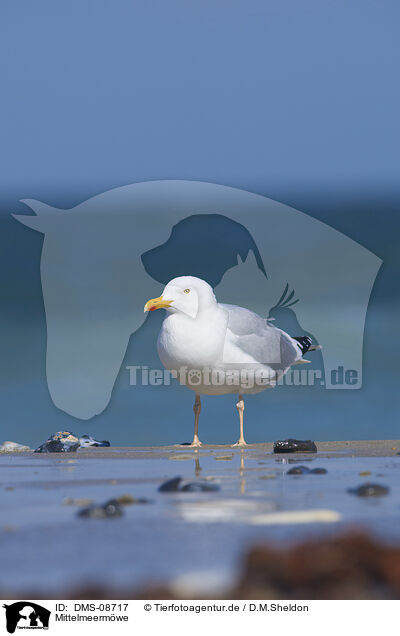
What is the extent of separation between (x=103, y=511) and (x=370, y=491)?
124cm

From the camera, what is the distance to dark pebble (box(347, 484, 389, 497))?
155 inches

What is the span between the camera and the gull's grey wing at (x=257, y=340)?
31.7 ft

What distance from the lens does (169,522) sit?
10.2 ft

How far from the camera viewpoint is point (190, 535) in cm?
285

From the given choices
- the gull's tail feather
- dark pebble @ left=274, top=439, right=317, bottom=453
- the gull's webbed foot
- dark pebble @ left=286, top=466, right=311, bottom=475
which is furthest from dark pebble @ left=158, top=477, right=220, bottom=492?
the gull's tail feather

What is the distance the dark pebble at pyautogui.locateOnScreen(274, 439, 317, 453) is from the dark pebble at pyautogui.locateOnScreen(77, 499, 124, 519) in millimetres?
4307

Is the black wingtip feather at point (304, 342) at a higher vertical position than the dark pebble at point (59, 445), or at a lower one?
higher

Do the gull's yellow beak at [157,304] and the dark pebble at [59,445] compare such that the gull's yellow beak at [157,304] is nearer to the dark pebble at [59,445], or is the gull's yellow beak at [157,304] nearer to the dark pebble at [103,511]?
the dark pebble at [59,445]

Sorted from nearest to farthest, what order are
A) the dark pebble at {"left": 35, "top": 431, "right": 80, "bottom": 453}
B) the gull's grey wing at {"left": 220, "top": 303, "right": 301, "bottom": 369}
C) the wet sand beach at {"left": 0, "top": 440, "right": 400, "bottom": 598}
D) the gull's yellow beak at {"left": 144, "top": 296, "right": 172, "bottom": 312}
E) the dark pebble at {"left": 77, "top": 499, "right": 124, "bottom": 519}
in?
the wet sand beach at {"left": 0, "top": 440, "right": 400, "bottom": 598}, the dark pebble at {"left": 77, "top": 499, "right": 124, "bottom": 519}, the dark pebble at {"left": 35, "top": 431, "right": 80, "bottom": 453}, the gull's yellow beak at {"left": 144, "top": 296, "right": 172, "bottom": 312}, the gull's grey wing at {"left": 220, "top": 303, "right": 301, "bottom": 369}
